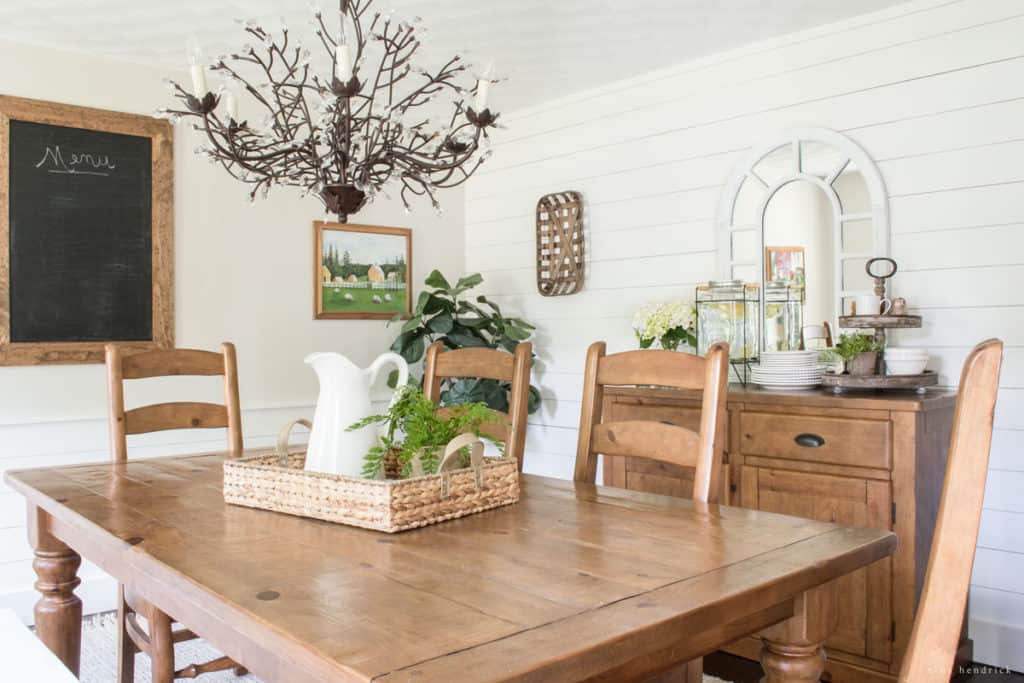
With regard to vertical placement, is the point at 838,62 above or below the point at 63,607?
above

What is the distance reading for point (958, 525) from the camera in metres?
0.69

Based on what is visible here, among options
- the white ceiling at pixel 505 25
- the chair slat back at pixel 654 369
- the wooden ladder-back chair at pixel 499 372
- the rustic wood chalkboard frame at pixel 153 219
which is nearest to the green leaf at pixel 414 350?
the rustic wood chalkboard frame at pixel 153 219

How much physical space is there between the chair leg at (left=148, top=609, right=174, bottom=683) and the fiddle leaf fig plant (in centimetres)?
229

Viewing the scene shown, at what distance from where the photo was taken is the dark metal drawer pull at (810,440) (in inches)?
105

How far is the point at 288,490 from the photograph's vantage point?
159 centimetres

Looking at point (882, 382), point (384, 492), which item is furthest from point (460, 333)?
point (384, 492)

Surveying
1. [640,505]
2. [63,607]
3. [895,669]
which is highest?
[640,505]

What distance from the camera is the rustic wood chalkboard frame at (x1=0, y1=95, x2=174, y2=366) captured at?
3320mm

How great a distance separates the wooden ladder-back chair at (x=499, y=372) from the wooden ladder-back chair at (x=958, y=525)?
4.28 feet

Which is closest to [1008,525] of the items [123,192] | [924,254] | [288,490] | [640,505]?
[924,254]

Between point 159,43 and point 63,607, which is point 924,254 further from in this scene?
point 159,43

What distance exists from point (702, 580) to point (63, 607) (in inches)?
64.6

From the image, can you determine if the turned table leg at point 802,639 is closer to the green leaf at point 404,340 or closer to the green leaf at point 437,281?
the green leaf at point 404,340

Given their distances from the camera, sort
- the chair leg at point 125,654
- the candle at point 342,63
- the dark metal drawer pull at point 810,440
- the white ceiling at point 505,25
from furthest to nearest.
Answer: the white ceiling at point 505,25
the dark metal drawer pull at point 810,440
the chair leg at point 125,654
the candle at point 342,63
